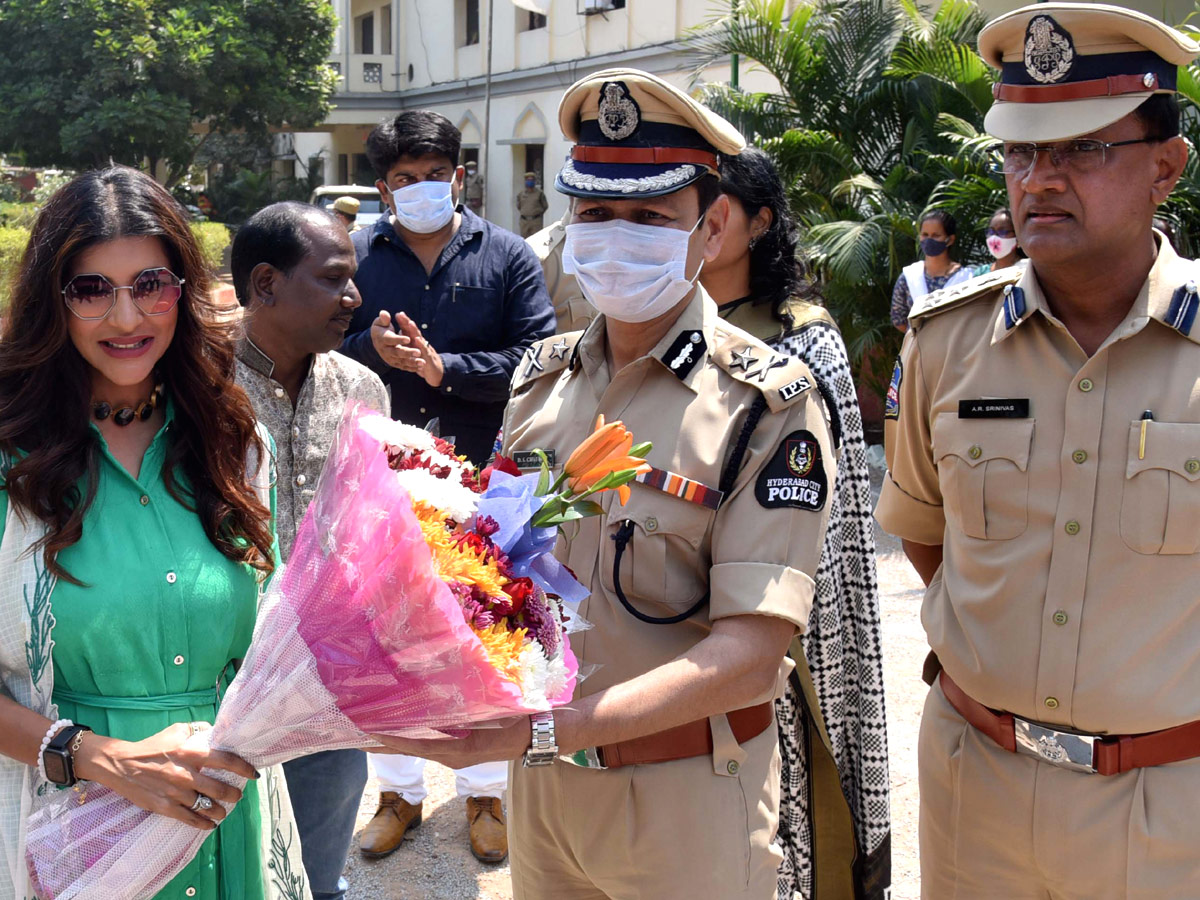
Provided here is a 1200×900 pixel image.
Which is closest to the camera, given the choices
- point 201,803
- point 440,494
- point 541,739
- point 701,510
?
point 440,494

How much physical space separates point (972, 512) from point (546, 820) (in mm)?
1030

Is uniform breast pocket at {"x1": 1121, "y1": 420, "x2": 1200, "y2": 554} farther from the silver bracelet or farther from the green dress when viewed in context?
the silver bracelet

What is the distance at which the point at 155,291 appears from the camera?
221 centimetres

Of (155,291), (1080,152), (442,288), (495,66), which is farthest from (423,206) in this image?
(495,66)

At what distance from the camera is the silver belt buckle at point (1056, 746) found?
226 cm

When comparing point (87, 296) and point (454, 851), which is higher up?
point (87, 296)

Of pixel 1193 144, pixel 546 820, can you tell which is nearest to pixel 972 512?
pixel 546 820

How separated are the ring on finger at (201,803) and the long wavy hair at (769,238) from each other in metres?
2.12

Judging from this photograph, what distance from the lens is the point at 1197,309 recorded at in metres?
2.26

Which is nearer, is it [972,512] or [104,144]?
[972,512]

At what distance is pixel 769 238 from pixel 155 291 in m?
1.91

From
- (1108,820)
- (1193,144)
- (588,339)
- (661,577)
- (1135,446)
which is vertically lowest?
(1108,820)

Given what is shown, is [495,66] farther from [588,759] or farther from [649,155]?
[588,759]

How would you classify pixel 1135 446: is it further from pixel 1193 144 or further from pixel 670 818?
pixel 1193 144
